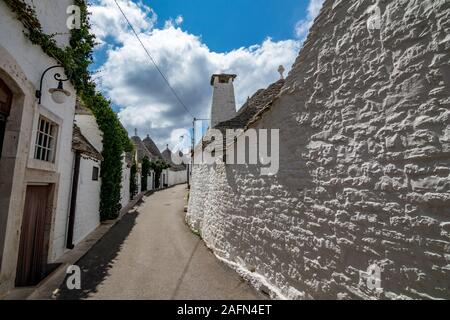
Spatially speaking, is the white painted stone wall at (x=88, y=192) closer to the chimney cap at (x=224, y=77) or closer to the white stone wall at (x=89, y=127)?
the white stone wall at (x=89, y=127)

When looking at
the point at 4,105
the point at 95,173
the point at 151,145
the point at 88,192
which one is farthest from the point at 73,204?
the point at 151,145

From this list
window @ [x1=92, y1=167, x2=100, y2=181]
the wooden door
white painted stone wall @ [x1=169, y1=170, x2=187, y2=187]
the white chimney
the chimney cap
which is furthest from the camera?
white painted stone wall @ [x1=169, y1=170, x2=187, y2=187]

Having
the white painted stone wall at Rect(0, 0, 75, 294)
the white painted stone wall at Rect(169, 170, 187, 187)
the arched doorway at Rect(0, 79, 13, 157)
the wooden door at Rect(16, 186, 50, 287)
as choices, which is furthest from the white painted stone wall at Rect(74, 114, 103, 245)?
the white painted stone wall at Rect(169, 170, 187, 187)

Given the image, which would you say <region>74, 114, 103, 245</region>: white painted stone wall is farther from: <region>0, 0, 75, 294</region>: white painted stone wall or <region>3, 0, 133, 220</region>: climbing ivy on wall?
<region>0, 0, 75, 294</region>: white painted stone wall

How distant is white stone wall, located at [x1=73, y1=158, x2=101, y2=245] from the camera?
8172 millimetres

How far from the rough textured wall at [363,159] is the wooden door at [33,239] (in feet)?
15.7

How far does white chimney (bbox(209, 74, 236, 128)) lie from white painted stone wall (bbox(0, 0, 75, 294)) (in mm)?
6764

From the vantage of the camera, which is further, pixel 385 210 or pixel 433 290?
pixel 385 210

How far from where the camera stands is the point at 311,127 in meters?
4.03

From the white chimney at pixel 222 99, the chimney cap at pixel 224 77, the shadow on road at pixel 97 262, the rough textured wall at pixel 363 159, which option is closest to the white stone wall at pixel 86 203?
the shadow on road at pixel 97 262

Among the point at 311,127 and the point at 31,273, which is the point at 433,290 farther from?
the point at 31,273

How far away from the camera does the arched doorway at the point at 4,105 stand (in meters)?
4.17

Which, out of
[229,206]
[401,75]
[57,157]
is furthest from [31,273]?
[401,75]
